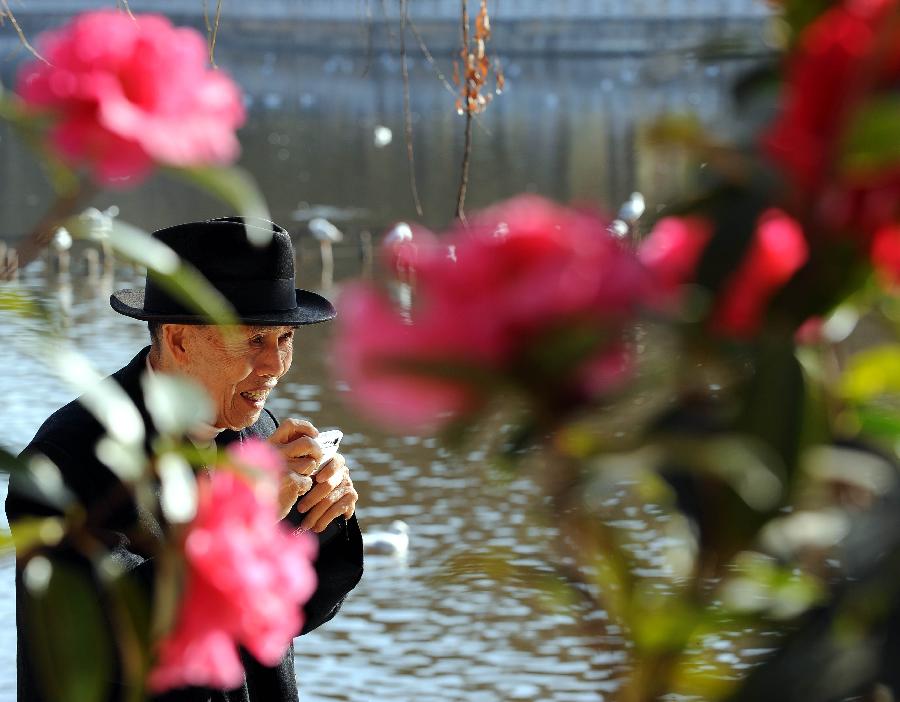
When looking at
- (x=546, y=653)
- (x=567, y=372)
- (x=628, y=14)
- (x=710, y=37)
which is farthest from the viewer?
(x=628, y=14)

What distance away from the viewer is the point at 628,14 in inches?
1633

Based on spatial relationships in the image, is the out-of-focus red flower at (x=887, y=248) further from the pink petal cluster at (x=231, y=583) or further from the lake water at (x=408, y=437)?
the pink petal cluster at (x=231, y=583)

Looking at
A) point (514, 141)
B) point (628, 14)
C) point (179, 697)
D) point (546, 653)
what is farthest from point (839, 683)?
point (628, 14)

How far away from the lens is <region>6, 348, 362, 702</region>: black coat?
1.76m

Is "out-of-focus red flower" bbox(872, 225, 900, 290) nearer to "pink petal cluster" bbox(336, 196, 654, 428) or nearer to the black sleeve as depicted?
"pink petal cluster" bbox(336, 196, 654, 428)

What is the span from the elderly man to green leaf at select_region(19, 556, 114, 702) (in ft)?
3.86

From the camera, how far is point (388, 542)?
774 centimetres

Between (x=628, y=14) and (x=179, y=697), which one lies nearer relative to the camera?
(x=179, y=697)

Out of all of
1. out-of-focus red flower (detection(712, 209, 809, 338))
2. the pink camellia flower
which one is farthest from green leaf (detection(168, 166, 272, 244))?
out-of-focus red flower (detection(712, 209, 809, 338))

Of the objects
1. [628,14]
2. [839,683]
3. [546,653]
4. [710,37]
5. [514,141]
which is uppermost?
[628,14]

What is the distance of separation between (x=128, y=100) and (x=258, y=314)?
4.94 feet

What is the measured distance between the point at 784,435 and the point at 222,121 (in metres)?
0.27

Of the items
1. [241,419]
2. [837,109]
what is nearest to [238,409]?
[241,419]

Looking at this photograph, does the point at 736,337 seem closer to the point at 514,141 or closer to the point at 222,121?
the point at 222,121
